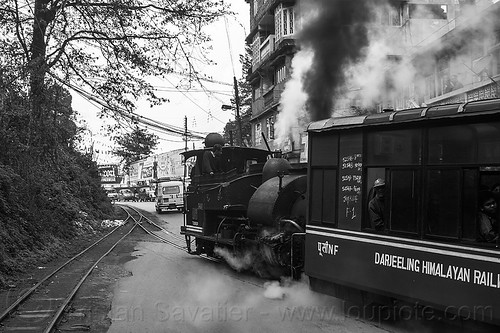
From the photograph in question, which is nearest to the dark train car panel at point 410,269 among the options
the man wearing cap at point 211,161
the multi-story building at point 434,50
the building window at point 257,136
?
the multi-story building at point 434,50

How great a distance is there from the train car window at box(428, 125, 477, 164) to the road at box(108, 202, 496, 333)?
182 cm

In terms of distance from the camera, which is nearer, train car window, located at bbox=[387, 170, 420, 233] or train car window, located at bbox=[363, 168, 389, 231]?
train car window, located at bbox=[387, 170, 420, 233]

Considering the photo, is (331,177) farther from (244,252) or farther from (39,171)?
(39,171)

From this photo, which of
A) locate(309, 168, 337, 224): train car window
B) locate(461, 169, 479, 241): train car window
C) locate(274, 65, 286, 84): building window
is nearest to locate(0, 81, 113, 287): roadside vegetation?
locate(309, 168, 337, 224): train car window

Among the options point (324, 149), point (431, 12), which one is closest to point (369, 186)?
point (324, 149)

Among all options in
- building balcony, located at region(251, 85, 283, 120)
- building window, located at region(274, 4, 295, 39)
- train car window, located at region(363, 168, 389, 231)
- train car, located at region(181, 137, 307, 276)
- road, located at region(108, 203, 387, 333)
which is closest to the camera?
train car window, located at region(363, 168, 389, 231)

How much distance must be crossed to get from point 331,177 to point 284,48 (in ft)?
60.7

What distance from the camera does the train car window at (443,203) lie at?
545 cm

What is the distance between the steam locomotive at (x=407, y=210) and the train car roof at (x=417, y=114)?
0.5 inches

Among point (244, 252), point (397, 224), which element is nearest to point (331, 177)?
point (397, 224)

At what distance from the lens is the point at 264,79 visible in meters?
31.7

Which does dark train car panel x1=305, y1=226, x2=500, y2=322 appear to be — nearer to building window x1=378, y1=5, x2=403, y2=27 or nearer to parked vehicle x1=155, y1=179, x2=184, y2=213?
building window x1=378, y1=5, x2=403, y2=27

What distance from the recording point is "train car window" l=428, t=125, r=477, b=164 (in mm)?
5344

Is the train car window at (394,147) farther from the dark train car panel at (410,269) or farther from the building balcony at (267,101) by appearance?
the building balcony at (267,101)
